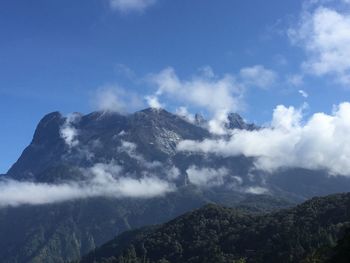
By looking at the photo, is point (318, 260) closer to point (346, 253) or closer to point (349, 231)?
point (349, 231)

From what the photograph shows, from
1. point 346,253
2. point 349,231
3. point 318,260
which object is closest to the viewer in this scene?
point 346,253

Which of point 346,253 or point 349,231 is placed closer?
point 346,253

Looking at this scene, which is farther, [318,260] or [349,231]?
[318,260]

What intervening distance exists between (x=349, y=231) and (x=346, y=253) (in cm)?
2370

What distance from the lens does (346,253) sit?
131 meters

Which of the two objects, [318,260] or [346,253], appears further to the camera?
[318,260]

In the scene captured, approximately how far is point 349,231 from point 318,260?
99.9 ft

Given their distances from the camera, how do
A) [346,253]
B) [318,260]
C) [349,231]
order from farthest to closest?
1. [318,260]
2. [349,231]
3. [346,253]

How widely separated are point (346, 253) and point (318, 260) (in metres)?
51.3

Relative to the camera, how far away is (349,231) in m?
153

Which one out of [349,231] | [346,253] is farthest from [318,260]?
[346,253]
